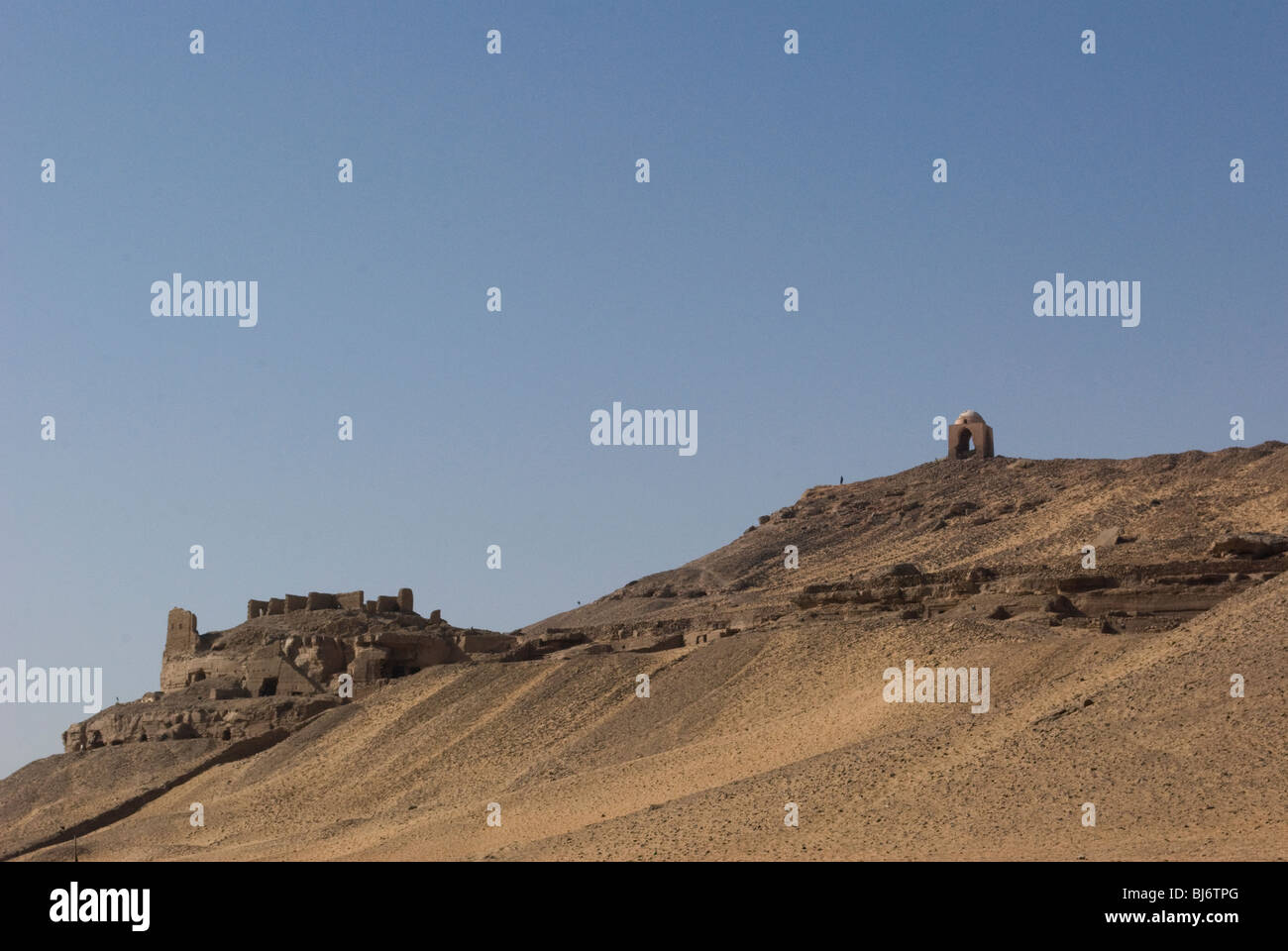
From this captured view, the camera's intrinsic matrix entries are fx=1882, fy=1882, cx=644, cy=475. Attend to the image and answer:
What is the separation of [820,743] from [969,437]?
59.8 meters

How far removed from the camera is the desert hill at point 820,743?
2527 centimetres

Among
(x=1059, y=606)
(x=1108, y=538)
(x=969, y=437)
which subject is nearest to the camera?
(x=1059, y=606)

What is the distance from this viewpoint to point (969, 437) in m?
90.7

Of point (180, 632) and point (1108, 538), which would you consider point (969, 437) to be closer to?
point (1108, 538)

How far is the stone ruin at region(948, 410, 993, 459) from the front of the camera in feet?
294

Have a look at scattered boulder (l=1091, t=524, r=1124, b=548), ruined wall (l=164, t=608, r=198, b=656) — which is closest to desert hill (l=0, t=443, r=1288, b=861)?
scattered boulder (l=1091, t=524, r=1124, b=548)

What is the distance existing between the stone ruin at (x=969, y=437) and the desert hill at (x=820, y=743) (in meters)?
23.4

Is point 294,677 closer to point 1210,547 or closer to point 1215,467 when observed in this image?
point 1210,547

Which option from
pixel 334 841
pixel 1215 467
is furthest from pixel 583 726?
pixel 1215 467

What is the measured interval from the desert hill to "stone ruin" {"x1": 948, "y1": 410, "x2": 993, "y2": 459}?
23434mm

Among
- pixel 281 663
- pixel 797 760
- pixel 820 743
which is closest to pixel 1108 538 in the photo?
pixel 281 663

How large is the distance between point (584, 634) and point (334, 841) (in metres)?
18.6

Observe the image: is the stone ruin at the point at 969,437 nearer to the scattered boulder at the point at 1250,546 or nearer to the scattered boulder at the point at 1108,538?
the scattered boulder at the point at 1108,538
